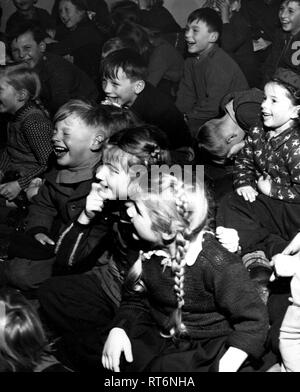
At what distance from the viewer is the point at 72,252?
204 centimetres

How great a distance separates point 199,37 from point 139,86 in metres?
0.63

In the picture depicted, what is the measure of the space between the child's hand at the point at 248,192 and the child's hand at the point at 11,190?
1089mm

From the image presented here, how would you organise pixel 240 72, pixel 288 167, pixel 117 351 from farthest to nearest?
pixel 240 72 < pixel 288 167 < pixel 117 351

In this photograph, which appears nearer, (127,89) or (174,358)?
(174,358)

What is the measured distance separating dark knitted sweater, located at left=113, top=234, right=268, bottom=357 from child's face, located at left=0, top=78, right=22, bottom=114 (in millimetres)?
1455

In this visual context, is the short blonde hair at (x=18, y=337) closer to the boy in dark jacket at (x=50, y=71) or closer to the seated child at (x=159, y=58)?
the boy in dark jacket at (x=50, y=71)

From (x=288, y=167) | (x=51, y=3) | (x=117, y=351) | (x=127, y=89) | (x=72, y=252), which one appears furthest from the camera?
(x=51, y=3)

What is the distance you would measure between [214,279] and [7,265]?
3.39 feet

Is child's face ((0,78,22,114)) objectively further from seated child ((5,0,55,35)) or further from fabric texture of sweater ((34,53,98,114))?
seated child ((5,0,55,35))

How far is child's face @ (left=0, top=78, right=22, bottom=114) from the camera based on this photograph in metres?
2.87

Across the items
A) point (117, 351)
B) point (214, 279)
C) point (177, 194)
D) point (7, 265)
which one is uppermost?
point (177, 194)
